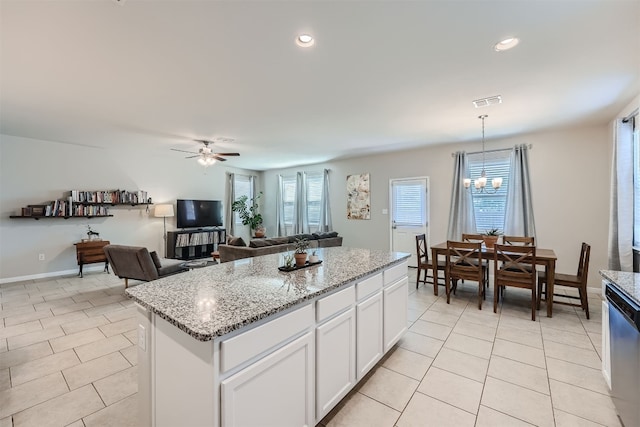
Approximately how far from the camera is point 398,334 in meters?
2.64

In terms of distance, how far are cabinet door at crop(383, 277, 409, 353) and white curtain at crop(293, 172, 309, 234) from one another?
531 cm

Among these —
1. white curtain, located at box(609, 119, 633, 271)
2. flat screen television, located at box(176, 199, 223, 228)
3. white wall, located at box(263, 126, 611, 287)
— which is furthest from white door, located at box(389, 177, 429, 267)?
flat screen television, located at box(176, 199, 223, 228)

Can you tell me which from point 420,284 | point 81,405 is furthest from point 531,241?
point 81,405

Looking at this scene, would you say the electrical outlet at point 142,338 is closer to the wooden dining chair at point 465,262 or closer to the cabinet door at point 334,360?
the cabinet door at point 334,360

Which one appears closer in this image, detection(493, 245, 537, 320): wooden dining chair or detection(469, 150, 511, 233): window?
detection(493, 245, 537, 320): wooden dining chair

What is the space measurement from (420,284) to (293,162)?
4.50 meters

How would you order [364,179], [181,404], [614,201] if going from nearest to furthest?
[181,404] → [614,201] → [364,179]

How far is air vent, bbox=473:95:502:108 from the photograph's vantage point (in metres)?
3.21

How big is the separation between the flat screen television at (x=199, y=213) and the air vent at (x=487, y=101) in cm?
649

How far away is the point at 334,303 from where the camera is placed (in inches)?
69.1

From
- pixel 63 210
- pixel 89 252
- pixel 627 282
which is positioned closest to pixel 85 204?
pixel 63 210

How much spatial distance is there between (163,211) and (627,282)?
7320 mm

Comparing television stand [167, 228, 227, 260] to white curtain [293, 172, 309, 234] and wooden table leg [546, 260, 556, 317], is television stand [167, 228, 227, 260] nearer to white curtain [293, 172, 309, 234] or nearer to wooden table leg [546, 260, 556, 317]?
white curtain [293, 172, 309, 234]

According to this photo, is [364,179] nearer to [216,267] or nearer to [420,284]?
[420,284]
